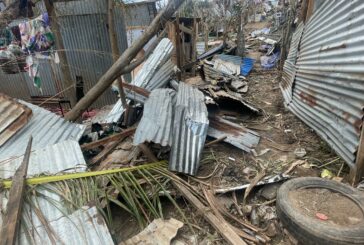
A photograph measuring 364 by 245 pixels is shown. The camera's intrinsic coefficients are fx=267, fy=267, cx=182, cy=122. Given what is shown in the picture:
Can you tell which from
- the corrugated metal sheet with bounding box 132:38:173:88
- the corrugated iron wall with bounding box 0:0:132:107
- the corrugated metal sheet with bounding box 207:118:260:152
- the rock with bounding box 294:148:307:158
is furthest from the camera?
the corrugated iron wall with bounding box 0:0:132:107

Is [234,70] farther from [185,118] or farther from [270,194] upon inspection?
[270,194]

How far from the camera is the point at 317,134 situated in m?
4.59

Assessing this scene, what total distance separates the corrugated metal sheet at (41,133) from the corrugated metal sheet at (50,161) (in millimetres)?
230

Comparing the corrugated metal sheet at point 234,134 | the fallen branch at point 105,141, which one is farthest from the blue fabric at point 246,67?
the fallen branch at point 105,141

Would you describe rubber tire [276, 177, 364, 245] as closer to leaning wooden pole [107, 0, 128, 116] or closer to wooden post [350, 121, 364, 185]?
wooden post [350, 121, 364, 185]

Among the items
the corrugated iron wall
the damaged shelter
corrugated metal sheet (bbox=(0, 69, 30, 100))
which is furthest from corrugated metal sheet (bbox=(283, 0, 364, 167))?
corrugated metal sheet (bbox=(0, 69, 30, 100))

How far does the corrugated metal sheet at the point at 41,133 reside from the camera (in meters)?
3.73

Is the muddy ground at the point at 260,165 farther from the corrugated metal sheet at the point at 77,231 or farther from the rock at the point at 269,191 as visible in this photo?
the corrugated metal sheet at the point at 77,231

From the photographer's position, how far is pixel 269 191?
3.39 meters

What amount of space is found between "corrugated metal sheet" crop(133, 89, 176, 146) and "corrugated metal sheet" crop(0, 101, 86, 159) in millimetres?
1255

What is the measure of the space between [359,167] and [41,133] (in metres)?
4.40

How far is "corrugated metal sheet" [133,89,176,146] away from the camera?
11.6ft

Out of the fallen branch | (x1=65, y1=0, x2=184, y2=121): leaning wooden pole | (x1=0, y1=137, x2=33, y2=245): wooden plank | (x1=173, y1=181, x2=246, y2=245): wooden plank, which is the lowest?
(x1=173, y1=181, x2=246, y2=245): wooden plank

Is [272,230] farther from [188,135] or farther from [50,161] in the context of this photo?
[50,161]
